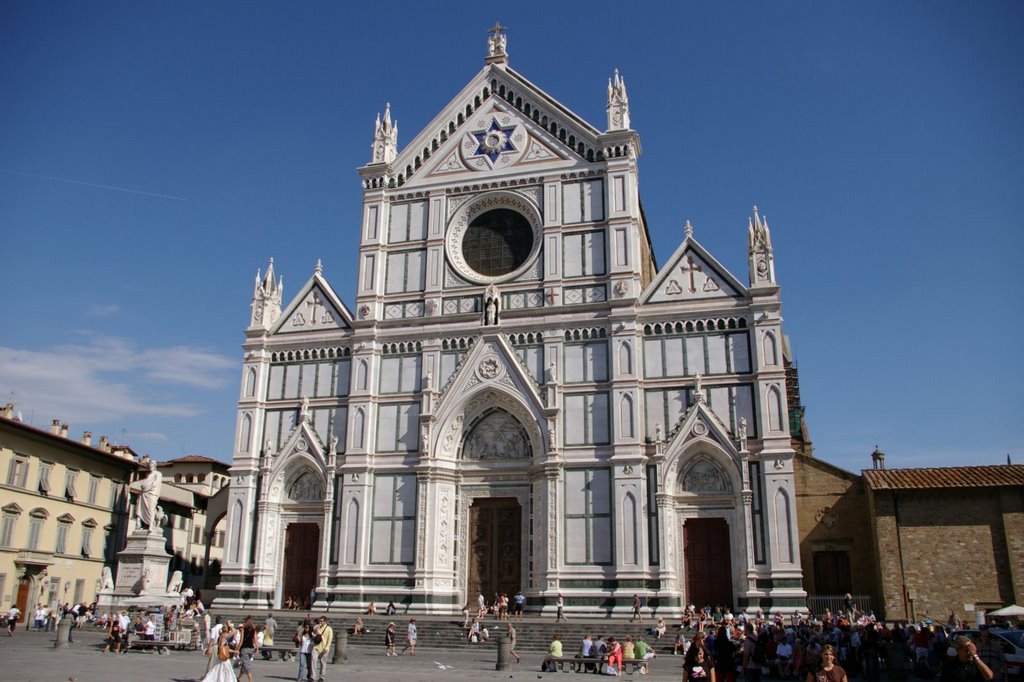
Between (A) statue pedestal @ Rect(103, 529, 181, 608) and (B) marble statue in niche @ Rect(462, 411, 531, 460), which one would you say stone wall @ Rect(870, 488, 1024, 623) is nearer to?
(B) marble statue in niche @ Rect(462, 411, 531, 460)

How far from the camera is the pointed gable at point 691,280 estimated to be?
31750 millimetres

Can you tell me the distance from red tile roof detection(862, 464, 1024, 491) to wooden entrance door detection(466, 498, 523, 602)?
496 inches

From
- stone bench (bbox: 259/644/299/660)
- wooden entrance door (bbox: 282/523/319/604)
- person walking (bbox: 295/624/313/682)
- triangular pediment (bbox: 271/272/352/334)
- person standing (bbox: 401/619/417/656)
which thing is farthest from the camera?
triangular pediment (bbox: 271/272/352/334)

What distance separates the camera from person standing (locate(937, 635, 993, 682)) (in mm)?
10273

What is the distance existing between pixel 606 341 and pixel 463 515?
830cm

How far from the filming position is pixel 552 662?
865 inches

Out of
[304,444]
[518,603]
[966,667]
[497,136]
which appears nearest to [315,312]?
[304,444]

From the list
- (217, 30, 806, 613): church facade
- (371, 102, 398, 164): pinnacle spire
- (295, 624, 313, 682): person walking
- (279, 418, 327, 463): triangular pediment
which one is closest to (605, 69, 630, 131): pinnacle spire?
(217, 30, 806, 613): church facade

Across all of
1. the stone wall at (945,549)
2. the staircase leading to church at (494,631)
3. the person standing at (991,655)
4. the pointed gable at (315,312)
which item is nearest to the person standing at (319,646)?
the staircase leading to church at (494,631)

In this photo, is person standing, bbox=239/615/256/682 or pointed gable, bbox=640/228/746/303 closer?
person standing, bbox=239/615/256/682

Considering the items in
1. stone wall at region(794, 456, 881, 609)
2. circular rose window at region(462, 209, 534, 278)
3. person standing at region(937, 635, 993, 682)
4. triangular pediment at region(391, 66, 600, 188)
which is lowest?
person standing at region(937, 635, 993, 682)

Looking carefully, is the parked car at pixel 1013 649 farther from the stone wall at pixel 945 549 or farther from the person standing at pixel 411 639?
the person standing at pixel 411 639

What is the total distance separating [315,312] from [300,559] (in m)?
9.77

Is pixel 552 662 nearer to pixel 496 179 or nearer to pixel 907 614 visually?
pixel 907 614
